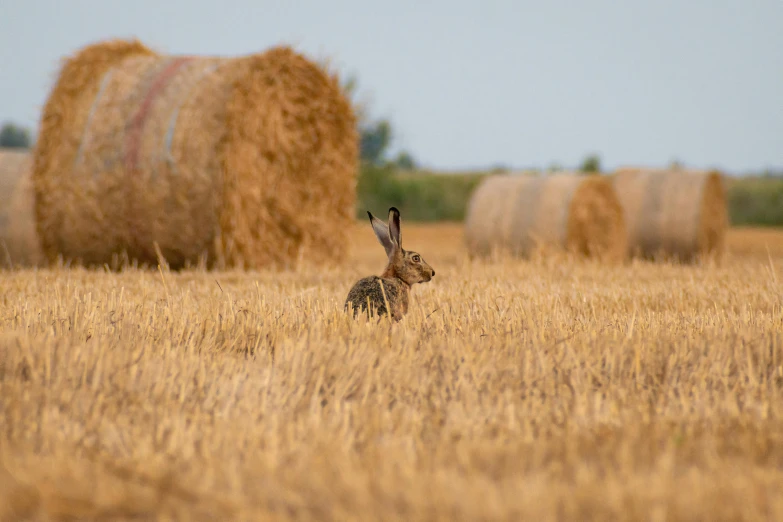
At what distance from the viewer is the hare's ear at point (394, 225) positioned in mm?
4730

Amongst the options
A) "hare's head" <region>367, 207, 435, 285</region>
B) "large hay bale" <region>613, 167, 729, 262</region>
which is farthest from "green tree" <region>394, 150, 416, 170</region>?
"hare's head" <region>367, 207, 435, 285</region>

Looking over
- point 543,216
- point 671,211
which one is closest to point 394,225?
point 543,216

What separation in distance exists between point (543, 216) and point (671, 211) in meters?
3.11

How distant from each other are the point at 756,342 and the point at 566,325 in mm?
915

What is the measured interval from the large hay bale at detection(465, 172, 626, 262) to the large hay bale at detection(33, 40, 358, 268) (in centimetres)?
362

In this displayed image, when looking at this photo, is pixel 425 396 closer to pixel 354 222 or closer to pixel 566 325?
pixel 566 325

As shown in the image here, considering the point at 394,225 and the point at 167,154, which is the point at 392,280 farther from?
the point at 167,154

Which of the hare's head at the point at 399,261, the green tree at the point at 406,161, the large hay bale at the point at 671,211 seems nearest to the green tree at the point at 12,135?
the green tree at the point at 406,161

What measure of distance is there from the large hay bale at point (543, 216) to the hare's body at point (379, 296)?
7.15 metres

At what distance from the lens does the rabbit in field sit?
468 centimetres

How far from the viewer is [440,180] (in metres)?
35.5

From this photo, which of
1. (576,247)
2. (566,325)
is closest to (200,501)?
(566,325)

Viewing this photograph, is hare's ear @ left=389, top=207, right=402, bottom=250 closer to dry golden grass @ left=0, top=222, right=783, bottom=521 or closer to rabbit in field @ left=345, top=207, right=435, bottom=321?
rabbit in field @ left=345, top=207, right=435, bottom=321

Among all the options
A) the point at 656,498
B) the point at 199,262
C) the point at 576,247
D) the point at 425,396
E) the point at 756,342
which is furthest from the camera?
the point at 576,247
